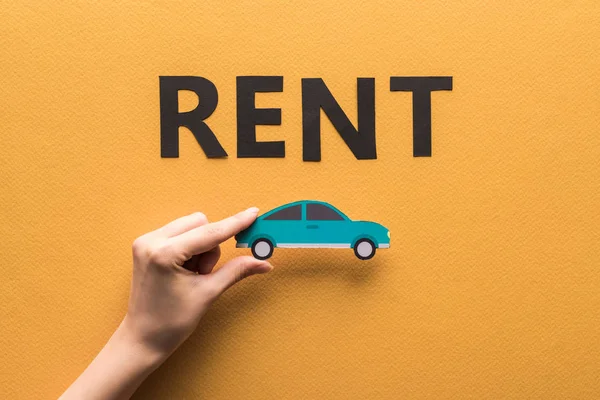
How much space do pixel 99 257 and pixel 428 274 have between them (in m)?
0.63

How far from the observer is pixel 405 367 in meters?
0.99

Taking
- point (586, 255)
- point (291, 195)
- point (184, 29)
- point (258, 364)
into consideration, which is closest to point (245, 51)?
point (184, 29)

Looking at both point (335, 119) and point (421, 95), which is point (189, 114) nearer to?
point (335, 119)

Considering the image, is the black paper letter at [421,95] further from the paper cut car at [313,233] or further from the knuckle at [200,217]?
the knuckle at [200,217]

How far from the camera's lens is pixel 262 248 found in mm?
936

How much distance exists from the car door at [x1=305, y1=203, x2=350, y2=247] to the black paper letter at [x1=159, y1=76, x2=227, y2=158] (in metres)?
0.21

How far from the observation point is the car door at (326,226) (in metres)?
0.94

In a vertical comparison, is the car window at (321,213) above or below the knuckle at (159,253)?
above

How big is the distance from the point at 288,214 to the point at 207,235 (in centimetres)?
16

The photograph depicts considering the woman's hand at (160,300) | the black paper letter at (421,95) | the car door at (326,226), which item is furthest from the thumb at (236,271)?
the black paper letter at (421,95)

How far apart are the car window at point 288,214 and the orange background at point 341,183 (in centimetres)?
6

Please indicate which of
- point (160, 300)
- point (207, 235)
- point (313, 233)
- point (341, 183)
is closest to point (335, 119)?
point (341, 183)

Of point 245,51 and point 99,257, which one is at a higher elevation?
point 245,51

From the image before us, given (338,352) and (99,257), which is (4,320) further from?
(338,352)
